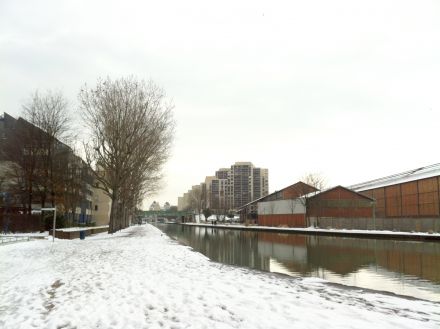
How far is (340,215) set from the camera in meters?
76.2

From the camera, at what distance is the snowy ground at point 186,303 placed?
7812mm

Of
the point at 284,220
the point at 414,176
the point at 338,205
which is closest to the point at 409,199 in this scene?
the point at 414,176

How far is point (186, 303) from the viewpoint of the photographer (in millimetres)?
9383

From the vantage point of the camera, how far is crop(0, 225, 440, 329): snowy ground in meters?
7.81

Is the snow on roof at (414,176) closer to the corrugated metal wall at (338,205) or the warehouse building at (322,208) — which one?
the warehouse building at (322,208)

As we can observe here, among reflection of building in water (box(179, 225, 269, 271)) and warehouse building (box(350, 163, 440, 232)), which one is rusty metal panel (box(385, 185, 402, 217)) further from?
reflection of building in water (box(179, 225, 269, 271))

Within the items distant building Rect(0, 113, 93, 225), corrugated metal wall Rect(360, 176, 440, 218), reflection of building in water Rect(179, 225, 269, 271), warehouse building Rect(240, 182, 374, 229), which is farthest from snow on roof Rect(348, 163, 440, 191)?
distant building Rect(0, 113, 93, 225)

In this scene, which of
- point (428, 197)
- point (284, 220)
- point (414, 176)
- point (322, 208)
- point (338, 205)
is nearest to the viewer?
point (428, 197)

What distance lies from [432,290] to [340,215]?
2562 inches

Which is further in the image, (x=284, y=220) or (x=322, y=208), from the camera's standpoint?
(x=284, y=220)

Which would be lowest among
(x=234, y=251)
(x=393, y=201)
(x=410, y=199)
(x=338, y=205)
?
(x=234, y=251)

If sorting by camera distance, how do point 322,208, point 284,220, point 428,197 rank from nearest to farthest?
point 428,197 → point 322,208 → point 284,220

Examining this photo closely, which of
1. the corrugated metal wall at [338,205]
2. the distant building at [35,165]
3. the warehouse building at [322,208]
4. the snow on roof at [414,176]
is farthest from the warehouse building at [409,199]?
the distant building at [35,165]

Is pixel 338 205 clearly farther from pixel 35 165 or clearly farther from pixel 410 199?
pixel 35 165
